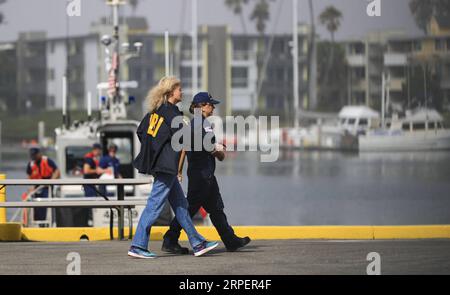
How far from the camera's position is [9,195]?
49938 millimetres

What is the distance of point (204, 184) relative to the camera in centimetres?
1269

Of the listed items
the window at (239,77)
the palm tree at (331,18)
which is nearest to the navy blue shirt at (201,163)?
the window at (239,77)

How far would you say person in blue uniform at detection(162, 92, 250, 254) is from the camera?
1250cm

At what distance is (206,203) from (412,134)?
180ft

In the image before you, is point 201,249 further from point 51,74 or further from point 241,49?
point 51,74

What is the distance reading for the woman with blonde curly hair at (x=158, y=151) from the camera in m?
11.9

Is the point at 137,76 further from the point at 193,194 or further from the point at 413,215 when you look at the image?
the point at 193,194

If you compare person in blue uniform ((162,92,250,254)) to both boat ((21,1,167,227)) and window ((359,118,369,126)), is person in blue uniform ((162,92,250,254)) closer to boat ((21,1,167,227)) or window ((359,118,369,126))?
boat ((21,1,167,227))

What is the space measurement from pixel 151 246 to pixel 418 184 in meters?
62.3

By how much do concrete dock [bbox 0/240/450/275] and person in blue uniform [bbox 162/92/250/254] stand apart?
162 mm

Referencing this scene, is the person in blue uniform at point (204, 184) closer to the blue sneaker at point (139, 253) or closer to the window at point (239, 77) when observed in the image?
the blue sneaker at point (139, 253)

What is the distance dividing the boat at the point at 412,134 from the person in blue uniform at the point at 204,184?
52756 mm

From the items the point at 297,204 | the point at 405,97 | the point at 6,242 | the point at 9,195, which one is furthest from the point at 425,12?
the point at 6,242

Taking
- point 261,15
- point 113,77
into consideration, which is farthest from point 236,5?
point 113,77
